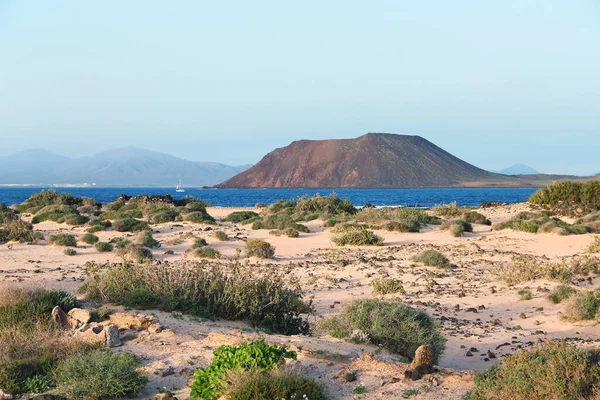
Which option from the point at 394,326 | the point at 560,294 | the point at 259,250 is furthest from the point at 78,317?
the point at 259,250

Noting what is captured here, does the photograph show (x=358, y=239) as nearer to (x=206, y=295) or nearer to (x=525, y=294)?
(x=525, y=294)

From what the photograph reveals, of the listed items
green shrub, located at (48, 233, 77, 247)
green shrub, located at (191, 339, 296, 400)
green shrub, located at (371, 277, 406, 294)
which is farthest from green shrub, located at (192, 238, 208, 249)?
green shrub, located at (191, 339, 296, 400)

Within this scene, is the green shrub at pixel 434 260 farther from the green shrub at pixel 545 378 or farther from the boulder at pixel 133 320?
the green shrub at pixel 545 378

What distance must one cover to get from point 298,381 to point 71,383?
2450mm

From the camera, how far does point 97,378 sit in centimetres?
647

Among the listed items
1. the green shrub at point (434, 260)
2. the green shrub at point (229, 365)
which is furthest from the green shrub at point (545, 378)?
the green shrub at point (434, 260)

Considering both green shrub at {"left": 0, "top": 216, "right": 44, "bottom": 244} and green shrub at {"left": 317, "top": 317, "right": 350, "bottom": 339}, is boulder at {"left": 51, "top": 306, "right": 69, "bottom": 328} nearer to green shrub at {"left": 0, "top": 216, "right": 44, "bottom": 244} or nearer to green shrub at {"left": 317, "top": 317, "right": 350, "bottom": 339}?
green shrub at {"left": 317, "top": 317, "right": 350, "bottom": 339}

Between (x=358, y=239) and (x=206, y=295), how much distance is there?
1316 cm

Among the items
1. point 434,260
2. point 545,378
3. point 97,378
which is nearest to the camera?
point 545,378

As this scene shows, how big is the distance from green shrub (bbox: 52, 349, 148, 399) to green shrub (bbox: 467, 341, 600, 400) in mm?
3539

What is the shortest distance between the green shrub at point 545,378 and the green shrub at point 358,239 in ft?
54.6

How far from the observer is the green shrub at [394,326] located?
29.0 feet

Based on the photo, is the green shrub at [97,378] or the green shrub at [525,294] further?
the green shrub at [525,294]

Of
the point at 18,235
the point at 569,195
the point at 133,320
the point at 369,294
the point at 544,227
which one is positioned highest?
the point at 569,195
